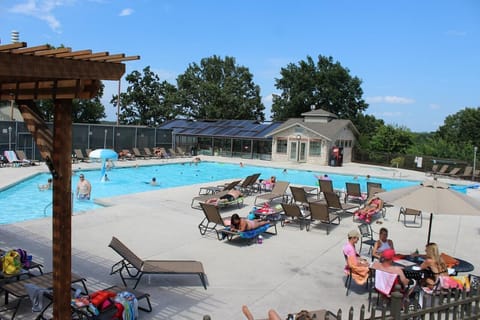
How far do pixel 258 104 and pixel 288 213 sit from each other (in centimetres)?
4426

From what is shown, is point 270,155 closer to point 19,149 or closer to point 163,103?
point 19,149

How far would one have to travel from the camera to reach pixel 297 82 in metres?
54.5

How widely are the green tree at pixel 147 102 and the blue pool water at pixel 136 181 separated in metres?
21.9

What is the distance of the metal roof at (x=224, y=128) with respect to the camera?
34.6m

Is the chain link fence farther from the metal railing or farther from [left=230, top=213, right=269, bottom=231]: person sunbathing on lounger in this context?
the metal railing

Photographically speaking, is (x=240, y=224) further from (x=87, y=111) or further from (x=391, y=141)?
(x=87, y=111)

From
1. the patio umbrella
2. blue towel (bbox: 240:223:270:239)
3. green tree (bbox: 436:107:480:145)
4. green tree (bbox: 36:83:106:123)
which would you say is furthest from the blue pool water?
green tree (bbox: 436:107:480:145)

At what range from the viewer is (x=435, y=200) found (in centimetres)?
682

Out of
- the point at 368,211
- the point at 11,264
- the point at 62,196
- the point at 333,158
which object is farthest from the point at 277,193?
the point at 333,158

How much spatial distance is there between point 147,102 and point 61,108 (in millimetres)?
48534

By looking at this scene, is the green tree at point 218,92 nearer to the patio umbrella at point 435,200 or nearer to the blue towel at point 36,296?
the patio umbrella at point 435,200

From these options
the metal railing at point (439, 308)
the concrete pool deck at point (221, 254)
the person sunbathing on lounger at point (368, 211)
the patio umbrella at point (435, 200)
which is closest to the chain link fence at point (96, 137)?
the concrete pool deck at point (221, 254)

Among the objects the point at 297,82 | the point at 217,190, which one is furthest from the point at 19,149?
the point at 297,82

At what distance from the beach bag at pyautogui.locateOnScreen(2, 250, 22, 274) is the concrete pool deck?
1.74 feet
